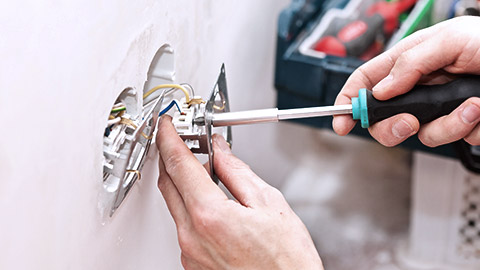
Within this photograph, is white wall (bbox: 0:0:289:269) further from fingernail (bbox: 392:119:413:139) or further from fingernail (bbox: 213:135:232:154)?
fingernail (bbox: 392:119:413:139)

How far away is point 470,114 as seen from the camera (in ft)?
1.62

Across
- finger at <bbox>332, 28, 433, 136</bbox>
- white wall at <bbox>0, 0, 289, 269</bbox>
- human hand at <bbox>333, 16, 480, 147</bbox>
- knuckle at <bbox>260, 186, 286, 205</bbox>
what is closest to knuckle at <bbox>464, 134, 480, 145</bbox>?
human hand at <bbox>333, 16, 480, 147</bbox>

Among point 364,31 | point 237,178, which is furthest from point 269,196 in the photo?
point 364,31

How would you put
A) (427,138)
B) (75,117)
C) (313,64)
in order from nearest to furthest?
1. (75,117)
2. (427,138)
3. (313,64)

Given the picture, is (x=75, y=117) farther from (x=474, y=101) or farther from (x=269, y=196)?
(x=474, y=101)

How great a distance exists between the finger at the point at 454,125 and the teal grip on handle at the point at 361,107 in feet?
0.22

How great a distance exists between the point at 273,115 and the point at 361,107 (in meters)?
0.08

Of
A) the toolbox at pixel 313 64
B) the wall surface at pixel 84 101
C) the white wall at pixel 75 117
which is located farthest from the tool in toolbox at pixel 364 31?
the white wall at pixel 75 117

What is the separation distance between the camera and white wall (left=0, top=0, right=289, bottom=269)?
0.36 metres

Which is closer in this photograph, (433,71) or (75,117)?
(75,117)

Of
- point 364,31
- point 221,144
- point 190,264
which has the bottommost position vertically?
point 190,264

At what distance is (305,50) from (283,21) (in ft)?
0.20

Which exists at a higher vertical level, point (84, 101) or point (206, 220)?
point (84, 101)

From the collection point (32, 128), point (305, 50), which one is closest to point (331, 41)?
point (305, 50)
